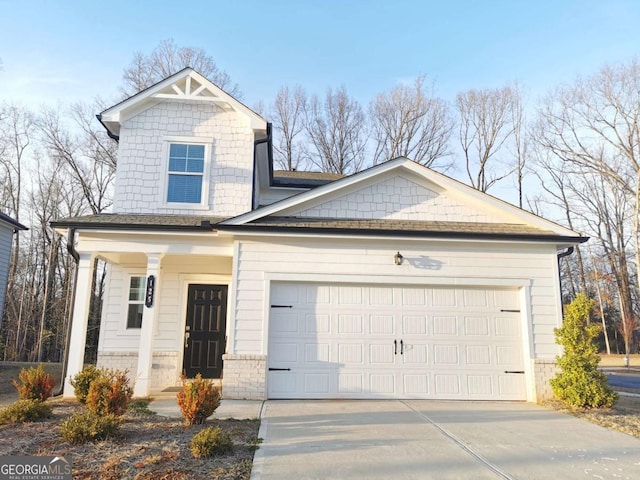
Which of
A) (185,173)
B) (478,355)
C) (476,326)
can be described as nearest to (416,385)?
(478,355)

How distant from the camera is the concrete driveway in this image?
13.9 ft

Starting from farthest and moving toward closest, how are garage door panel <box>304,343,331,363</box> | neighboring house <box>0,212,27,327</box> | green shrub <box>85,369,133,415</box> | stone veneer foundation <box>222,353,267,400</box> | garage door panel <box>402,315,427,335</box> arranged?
neighboring house <box>0,212,27,327</box> < garage door panel <box>402,315,427,335</box> < garage door panel <box>304,343,331,363</box> < stone veneer foundation <box>222,353,267,400</box> < green shrub <box>85,369,133,415</box>

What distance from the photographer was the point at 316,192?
352 inches

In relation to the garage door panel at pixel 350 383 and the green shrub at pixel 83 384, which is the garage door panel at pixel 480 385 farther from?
the green shrub at pixel 83 384

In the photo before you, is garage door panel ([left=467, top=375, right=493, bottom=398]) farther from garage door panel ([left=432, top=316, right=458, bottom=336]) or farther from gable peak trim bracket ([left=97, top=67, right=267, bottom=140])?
gable peak trim bracket ([left=97, top=67, right=267, bottom=140])

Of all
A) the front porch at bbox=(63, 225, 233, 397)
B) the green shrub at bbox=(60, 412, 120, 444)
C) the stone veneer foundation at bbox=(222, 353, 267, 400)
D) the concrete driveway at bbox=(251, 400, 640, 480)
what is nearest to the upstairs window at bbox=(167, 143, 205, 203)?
the front porch at bbox=(63, 225, 233, 397)

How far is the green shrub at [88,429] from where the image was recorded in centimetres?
485

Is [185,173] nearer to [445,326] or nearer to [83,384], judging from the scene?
[83,384]

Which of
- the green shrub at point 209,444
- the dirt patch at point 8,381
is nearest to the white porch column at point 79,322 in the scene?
the dirt patch at point 8,381

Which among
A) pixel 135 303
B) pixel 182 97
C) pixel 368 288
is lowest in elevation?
pixel 135 303

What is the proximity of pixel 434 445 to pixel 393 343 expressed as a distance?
10.9ft

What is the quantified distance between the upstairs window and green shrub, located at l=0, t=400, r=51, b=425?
521 centimetres

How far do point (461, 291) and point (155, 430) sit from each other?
6.10 metres

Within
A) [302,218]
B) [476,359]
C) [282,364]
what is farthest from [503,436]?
[302,218]
